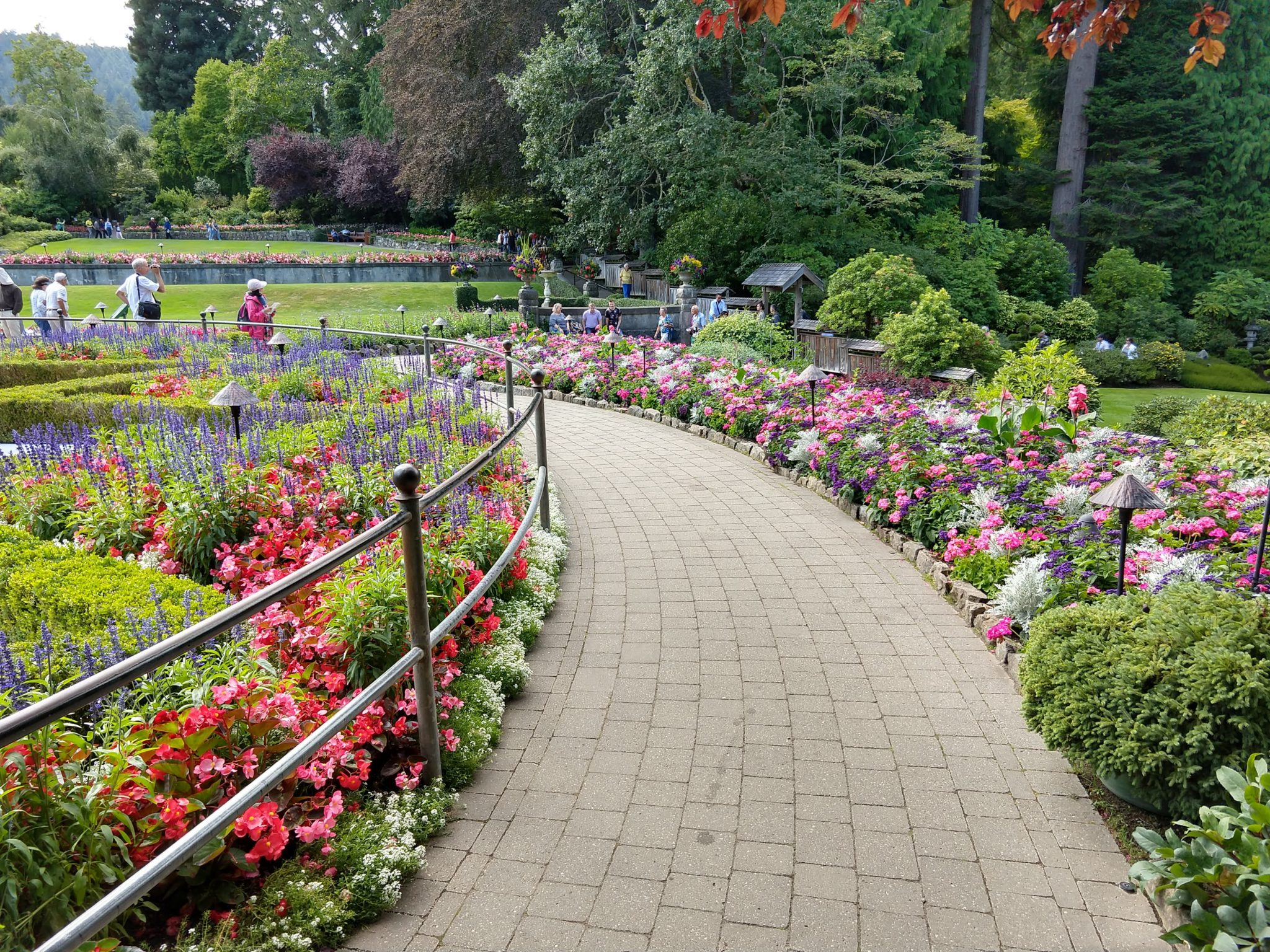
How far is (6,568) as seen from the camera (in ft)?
13.3

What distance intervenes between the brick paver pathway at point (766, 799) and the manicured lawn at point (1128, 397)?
1347 cm

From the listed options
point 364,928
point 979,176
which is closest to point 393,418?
point 364,928

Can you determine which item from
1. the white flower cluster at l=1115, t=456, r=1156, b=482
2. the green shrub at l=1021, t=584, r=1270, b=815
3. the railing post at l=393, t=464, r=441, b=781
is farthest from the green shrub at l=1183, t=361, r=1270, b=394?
the railing post at l=393, t=464, r=441, b=781

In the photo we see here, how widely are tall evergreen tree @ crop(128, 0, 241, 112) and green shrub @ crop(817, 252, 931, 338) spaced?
5928cm

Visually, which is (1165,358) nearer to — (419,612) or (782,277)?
(782,277)

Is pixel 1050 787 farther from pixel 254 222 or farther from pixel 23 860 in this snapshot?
pixel 254 222

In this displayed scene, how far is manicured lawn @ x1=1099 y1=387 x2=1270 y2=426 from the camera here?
17.2 m

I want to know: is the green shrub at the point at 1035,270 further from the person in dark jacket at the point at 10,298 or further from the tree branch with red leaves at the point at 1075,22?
the person in dark jacket at the point at 10,298

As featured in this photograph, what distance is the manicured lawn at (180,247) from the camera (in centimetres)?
3488

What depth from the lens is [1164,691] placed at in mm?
A: 2961

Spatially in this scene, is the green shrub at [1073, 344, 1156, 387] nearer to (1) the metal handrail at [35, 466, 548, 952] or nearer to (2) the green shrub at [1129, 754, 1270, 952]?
(2) the green shrub at [1129, 754, 1270, 952]

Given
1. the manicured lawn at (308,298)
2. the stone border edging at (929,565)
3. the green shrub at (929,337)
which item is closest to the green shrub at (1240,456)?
the stone border edging at (929,565)

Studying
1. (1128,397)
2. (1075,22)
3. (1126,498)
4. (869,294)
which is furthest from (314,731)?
(1128,397)

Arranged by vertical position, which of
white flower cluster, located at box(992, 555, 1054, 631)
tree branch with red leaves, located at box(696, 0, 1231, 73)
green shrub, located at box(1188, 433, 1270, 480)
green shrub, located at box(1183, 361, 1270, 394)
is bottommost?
green shrub, located at box(1183, 361, 1270, 394)
